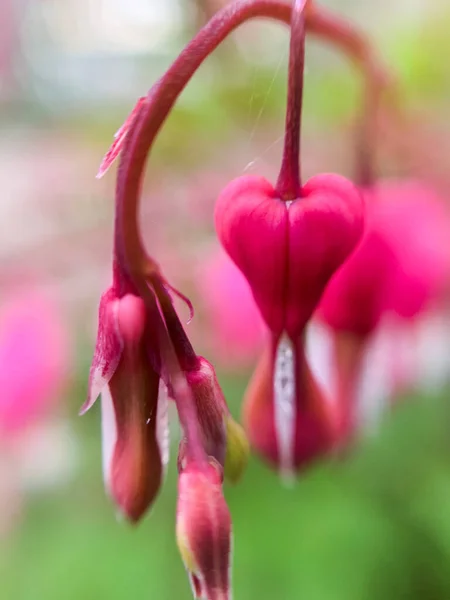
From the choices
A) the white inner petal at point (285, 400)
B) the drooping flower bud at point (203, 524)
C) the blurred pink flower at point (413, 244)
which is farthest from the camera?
the blurred pink flower at point (413, 244)

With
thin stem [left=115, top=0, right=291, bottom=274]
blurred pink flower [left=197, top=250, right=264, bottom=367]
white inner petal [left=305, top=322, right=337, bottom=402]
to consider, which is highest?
thin stem [left=115, top=0, right=291, bottom=274]

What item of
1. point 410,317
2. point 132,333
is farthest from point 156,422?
point 410,317

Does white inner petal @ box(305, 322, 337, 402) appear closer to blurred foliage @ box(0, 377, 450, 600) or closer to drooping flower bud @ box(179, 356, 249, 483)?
drooping flower bud @ box(179, 356, 249, 483)

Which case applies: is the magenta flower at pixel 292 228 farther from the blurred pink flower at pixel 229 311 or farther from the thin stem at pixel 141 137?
the blurred pink flower at pixel 229 311

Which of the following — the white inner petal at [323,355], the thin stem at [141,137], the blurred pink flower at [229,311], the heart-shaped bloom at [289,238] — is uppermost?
the thin stem at [141,137]

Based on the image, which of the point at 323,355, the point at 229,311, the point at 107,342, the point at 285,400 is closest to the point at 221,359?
the point at 229,311

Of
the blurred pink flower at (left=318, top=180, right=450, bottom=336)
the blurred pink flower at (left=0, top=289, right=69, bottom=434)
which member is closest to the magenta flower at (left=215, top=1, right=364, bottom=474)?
the blurred pink flower at (left=318, top=180, right=450, bottom=336)

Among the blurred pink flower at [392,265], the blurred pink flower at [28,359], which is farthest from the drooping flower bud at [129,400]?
the blurred pink flower at [28,359]
